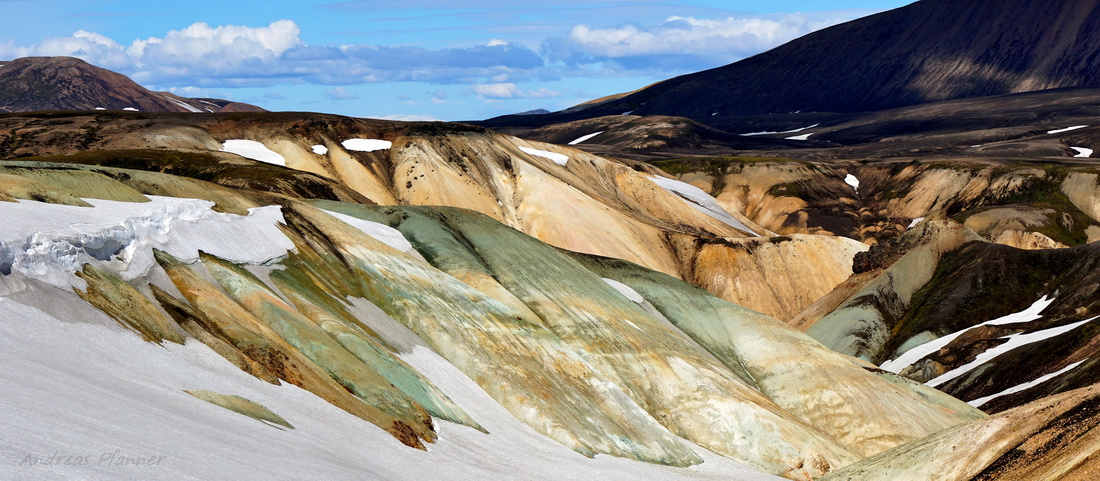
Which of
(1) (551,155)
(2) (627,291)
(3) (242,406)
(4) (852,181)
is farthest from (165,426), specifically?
(4) (852,181)

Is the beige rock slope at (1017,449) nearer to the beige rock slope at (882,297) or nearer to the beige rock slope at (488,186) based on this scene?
the beige rock slope at (882,297)

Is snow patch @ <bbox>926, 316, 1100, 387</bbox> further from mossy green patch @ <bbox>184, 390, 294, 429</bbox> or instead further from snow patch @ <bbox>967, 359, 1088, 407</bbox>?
mossy green patch @ <bbox>184, 390, 294, 429</bbox>

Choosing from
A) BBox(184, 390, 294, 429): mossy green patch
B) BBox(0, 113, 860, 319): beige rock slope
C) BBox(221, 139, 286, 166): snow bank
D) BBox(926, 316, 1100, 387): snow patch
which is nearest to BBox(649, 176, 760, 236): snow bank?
BBox(0, 113, 860, 319): beige rock slope

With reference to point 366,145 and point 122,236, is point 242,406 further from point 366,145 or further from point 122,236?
point 366,145

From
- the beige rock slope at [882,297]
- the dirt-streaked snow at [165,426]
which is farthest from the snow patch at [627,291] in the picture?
the beige rock slope at [882,297]

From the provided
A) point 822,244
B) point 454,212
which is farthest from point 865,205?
point 454,212

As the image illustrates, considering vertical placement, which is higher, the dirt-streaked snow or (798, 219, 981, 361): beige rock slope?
the dirt-streaked snow
